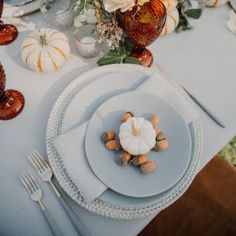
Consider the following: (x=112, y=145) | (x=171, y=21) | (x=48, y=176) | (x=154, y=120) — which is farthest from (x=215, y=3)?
(x=48, y=176)

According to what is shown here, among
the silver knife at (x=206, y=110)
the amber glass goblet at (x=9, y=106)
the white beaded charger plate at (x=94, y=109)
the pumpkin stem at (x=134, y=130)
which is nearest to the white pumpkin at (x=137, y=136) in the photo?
the pumpkin stem at (x=134, y=130)

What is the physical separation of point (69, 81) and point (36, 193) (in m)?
0.34

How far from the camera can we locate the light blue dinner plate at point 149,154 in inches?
31.4

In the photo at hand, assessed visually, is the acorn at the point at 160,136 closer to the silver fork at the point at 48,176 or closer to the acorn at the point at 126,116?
the acorn at the point at 126,116

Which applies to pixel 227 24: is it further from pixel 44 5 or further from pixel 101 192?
pixel 101 192

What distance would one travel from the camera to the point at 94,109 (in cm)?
92

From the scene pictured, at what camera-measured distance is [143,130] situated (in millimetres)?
829

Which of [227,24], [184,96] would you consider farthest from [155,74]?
[227,24]

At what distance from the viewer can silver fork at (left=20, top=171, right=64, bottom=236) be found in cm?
82

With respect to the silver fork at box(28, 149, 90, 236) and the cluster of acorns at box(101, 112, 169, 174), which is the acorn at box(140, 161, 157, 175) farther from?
the silver fork at box(28, 149, 90, 236)

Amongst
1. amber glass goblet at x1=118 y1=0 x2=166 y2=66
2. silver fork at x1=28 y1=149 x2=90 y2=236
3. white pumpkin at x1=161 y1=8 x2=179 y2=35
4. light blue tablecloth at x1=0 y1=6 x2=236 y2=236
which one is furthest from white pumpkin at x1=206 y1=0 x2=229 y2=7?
silver fork at x1=28 y1=149 x2=90 y2=236

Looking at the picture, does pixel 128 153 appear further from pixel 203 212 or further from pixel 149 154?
pixel 203 212

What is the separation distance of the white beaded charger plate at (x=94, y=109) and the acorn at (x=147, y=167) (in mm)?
57

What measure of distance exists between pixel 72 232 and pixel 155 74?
0.44 m
